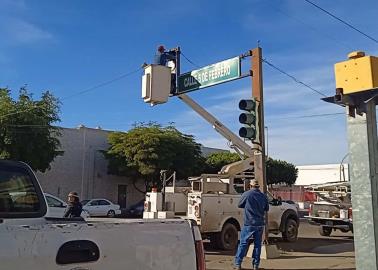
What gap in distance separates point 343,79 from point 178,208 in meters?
9.58

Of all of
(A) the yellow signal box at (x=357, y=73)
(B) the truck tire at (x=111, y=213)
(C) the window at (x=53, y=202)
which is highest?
(A) the yellow signal box at (x=357, y=73)

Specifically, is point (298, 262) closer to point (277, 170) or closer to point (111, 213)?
point (111, 213)

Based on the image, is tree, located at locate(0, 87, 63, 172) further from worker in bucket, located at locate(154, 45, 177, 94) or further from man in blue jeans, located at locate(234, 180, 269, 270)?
man in blue jeans, located at locate(234, 180, 269, 270)

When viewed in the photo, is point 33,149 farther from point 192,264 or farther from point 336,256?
point 192,264

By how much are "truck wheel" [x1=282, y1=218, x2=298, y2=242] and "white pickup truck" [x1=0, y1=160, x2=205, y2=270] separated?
1351cm

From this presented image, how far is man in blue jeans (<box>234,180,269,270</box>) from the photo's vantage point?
35.2 feet

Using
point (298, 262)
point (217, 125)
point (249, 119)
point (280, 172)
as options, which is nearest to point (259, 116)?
point (249, 119)

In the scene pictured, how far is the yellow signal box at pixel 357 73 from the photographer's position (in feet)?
20.7

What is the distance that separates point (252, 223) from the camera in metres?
10.9

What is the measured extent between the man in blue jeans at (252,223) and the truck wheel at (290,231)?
262 inches

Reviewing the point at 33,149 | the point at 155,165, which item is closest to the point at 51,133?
the point at 33,149

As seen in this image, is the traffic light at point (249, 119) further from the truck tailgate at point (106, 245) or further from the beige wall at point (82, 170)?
the beige wall at point (82, 170)

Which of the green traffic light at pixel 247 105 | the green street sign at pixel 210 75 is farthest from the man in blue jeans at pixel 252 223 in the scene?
the green street sign at pixel 210 75

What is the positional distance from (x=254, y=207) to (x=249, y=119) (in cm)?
246
